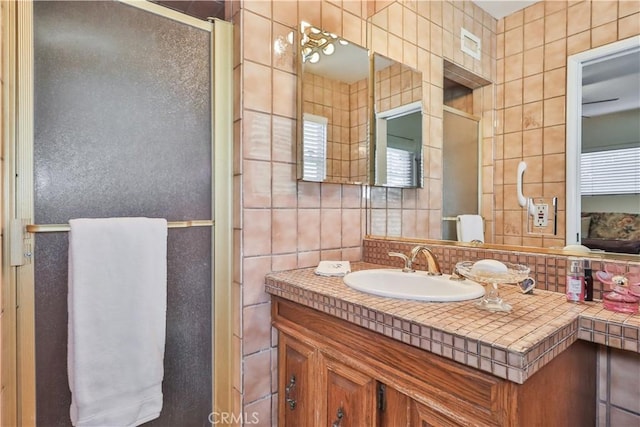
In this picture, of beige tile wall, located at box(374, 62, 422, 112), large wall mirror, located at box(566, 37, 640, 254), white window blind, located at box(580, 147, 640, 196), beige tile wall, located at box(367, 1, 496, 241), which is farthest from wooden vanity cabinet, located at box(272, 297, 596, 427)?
beige tile wall, located at box(374, 62, 422, 112)

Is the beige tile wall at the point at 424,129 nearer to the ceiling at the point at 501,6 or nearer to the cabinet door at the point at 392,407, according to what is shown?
the ceiling at the point at 501,6

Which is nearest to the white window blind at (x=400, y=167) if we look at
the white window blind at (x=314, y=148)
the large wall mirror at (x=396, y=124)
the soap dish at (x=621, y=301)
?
the large wall mirror at (x=396, y=124)

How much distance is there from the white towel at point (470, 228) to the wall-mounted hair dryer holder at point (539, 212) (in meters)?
0.15

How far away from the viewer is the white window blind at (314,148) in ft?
4.56

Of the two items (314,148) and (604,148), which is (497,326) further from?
(314,148)

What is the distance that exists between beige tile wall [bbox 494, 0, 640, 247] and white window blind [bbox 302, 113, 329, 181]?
65 centimetres

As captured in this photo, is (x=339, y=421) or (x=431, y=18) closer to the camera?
(x=339, y=421)

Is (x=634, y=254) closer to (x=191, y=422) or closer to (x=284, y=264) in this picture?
(x=284, y=264)

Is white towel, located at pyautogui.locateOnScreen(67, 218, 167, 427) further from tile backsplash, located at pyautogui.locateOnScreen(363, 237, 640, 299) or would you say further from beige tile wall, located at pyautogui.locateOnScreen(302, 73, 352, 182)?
tile backsplash, located at pyautogui.locateOnScreen(363, 237, 640, 299)

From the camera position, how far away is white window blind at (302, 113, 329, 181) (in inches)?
54.7

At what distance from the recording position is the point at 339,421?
103 cm

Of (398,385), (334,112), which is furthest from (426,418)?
(334,112)

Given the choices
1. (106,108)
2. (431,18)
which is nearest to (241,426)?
(106,108)

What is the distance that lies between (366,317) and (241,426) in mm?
806
